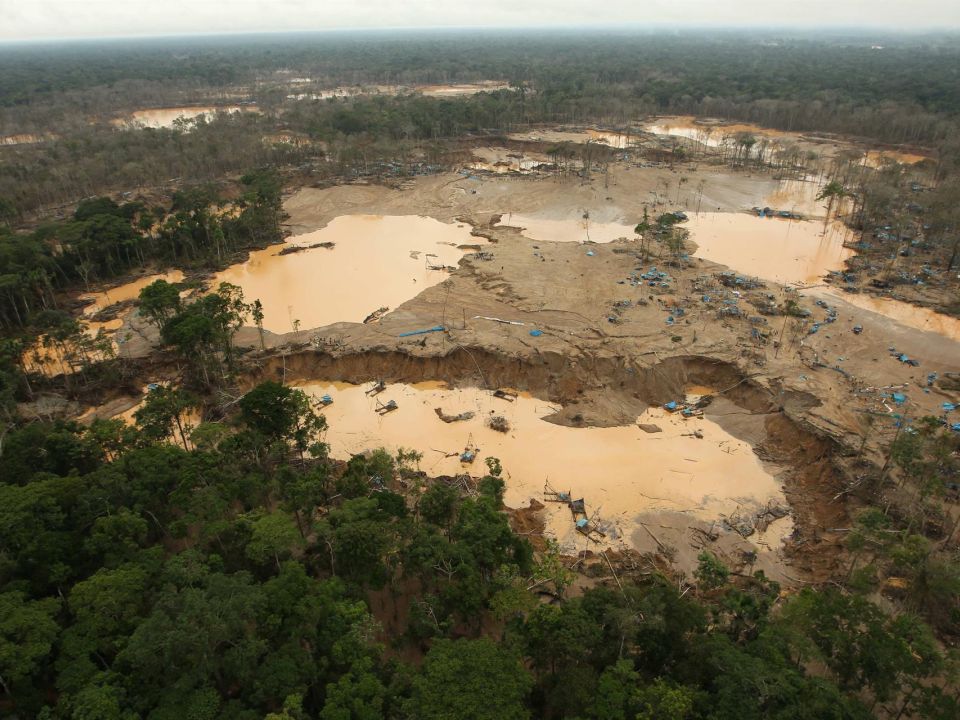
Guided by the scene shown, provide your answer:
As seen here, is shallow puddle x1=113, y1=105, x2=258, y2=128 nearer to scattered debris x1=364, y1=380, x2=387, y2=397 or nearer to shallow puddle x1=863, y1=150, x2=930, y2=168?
scattered debris x1=364, y1=380, x2=387, y2=397

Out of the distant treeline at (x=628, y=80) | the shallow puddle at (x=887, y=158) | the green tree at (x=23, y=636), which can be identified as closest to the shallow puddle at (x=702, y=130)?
the distant treeline at (x=628, y=80)

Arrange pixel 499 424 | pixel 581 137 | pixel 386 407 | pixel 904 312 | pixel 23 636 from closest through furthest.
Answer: pixel 23 636, pixel 499 424, pixel 386 407, pixel 904 312, pixel 581 137

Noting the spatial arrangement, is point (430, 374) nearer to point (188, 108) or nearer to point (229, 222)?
point (229, 222)

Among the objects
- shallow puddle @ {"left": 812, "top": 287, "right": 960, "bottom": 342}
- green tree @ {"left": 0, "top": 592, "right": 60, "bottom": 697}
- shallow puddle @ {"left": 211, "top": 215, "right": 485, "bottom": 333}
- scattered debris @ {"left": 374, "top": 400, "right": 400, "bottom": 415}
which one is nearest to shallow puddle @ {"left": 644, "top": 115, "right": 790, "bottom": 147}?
shallow puddle @ {"left": 812, "top": 287, "right": 960, "bottom": 342}

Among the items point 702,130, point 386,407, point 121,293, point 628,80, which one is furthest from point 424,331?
point 628,80

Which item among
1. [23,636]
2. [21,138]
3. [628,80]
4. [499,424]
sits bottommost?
[499,424]

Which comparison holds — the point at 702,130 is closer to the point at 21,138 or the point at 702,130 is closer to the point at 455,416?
the point at 455,416
